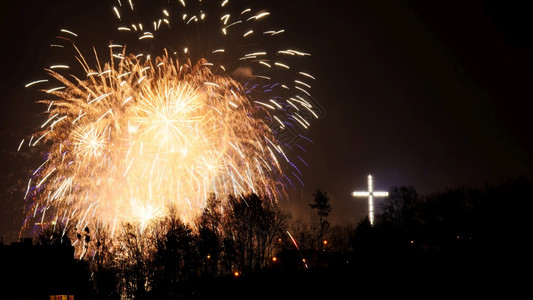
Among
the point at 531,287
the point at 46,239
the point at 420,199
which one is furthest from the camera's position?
the point at 420,199

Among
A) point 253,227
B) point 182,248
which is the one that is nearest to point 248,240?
point 253,227

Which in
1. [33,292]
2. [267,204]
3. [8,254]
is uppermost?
[267,204]

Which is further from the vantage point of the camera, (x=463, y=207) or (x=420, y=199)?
(x=420, y=199)

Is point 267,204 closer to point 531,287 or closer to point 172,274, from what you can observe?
point 172,274

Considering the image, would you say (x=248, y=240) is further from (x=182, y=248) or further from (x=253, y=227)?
(x=182, y=248)

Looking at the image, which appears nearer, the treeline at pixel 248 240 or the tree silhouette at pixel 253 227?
the treeline at pixel 248 240

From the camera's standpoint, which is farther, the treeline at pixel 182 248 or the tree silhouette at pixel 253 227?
the tree silhouette at pixel 253 227

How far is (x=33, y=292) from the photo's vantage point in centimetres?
4556

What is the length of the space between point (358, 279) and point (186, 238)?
26190 millimetres

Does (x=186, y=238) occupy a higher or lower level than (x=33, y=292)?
higher

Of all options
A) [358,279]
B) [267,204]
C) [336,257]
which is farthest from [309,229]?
[358,279]

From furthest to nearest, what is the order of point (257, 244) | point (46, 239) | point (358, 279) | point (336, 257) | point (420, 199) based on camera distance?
1. point (420, 199)
2. point (46, 239)
3. point (257, 244)
4. point (336, 257)
5. point (358, 279)

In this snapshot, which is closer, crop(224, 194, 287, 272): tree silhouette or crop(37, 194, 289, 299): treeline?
crop(37, 194, 289, 299): treeline

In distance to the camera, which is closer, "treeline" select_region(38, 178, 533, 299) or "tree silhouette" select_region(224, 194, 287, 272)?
"treeline" select_region(38, 178, 533, 299)
